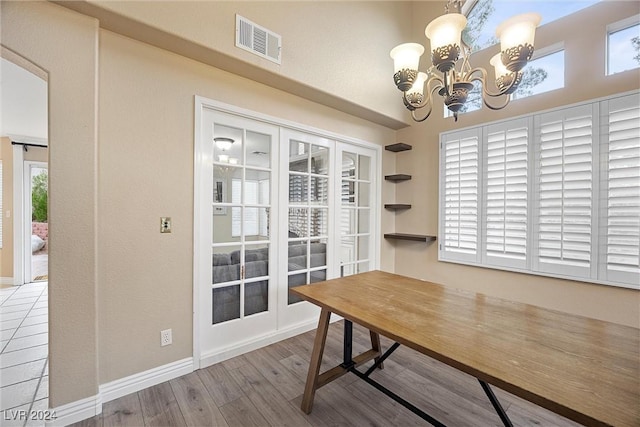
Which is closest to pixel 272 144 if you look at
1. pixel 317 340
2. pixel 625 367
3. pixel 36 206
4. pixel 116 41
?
pixel 116 41

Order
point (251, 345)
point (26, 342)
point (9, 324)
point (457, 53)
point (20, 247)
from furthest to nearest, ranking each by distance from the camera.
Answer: point (20, 247)
point (9, 324)
point (26, 342)
point (251, 345)
point (457, 53)

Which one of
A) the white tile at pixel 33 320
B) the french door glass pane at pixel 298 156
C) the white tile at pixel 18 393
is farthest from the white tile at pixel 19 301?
the french door glass pane at pixel 298 156

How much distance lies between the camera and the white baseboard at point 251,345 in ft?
7.31

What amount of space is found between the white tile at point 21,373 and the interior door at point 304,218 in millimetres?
2006

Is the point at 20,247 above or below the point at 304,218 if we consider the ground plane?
below

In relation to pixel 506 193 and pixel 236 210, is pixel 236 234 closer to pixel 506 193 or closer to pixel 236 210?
pixel 236 210

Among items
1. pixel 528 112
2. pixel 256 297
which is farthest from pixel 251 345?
pixel 528 112

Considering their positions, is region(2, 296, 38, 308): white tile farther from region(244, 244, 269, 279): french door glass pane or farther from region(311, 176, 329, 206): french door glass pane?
region(311, 176, 329, 206): french door glass pane

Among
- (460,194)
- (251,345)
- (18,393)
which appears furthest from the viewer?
(460,194)

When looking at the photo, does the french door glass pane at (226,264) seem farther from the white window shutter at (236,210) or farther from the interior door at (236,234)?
the white window shutter at (236,210)

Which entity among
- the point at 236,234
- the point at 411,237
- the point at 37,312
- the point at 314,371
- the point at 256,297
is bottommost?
the point at 37,312

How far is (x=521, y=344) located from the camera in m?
1.09

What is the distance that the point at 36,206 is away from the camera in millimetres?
7336

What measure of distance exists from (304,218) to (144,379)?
1891 mm
